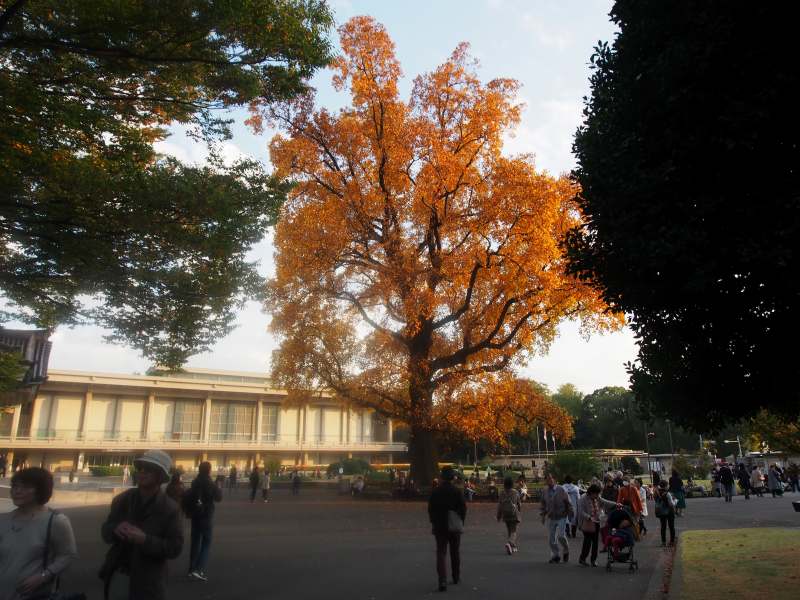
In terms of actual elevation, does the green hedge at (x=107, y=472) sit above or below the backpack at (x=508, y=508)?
below

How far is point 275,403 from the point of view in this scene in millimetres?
67812

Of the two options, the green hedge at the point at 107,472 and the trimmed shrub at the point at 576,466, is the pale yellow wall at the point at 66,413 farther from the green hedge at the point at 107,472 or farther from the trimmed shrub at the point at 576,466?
the trimmed shrub at the point at 576,466

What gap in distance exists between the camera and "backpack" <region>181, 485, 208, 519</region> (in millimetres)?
8727

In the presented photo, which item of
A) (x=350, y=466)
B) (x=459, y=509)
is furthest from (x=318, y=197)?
(x=350, y=466)

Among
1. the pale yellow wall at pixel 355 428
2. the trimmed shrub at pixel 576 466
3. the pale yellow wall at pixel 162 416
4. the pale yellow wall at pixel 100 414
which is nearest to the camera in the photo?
the trimmed shrub at pixel 576 466

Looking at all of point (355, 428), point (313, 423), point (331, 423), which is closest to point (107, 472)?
point (313, 423)

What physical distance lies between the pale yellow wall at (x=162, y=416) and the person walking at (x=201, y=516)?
55752 mm

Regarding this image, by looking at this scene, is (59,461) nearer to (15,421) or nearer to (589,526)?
(15,421)

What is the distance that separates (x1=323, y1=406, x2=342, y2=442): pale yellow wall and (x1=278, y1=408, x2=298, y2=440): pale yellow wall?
414cm

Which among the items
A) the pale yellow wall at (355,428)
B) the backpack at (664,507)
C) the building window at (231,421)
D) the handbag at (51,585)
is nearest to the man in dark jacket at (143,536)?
the handbag at (51,585)

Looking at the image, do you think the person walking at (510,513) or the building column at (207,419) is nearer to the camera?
the person walking at (510,513)

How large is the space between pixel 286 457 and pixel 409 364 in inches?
1892

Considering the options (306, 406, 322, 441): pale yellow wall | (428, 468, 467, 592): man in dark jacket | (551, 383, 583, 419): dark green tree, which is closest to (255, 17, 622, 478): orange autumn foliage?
(428, 468, 467, 592): man in dark jacket

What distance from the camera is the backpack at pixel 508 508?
1131cm
